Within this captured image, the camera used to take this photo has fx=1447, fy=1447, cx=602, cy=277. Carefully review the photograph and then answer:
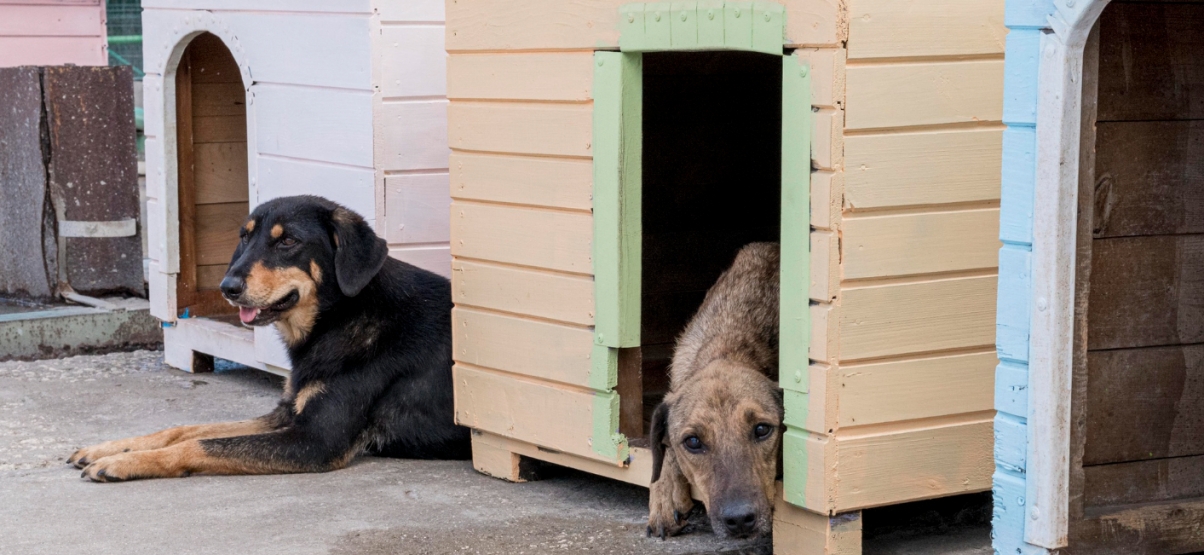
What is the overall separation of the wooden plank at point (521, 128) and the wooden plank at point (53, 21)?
6928 mm

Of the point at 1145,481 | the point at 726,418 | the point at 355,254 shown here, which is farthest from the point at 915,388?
the point at 355,254

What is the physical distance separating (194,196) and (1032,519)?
4.91 metres

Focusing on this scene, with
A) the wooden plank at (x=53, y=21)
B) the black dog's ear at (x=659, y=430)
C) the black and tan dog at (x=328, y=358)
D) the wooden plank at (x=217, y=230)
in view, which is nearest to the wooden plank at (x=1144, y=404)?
the black dog's ear at (x=659, y=430)

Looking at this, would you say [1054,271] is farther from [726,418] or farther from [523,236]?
[523,236]

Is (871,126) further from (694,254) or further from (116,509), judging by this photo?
(116,509)

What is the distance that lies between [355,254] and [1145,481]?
2.82 m

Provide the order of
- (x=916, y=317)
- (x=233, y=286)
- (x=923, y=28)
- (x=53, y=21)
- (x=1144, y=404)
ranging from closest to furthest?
(x=1144, y=404) → (x=923, y=28) → (x=916, y=317) → (x=233, y=286) → (x=53, y=21)

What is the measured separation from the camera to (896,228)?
3.88 metres

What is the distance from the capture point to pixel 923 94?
12.7ft

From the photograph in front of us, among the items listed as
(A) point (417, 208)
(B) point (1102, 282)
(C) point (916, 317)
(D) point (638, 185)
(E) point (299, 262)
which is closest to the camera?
(B) point (1102, 282)

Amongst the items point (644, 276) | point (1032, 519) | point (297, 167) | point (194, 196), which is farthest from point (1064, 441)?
point (194, 196)

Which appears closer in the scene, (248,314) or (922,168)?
(922,168)

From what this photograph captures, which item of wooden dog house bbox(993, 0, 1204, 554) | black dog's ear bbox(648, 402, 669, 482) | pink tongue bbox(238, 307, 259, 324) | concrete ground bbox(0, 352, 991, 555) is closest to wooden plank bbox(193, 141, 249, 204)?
concrete ground bbox(0, 352, 991, 555)

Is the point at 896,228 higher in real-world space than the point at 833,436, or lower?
higher
